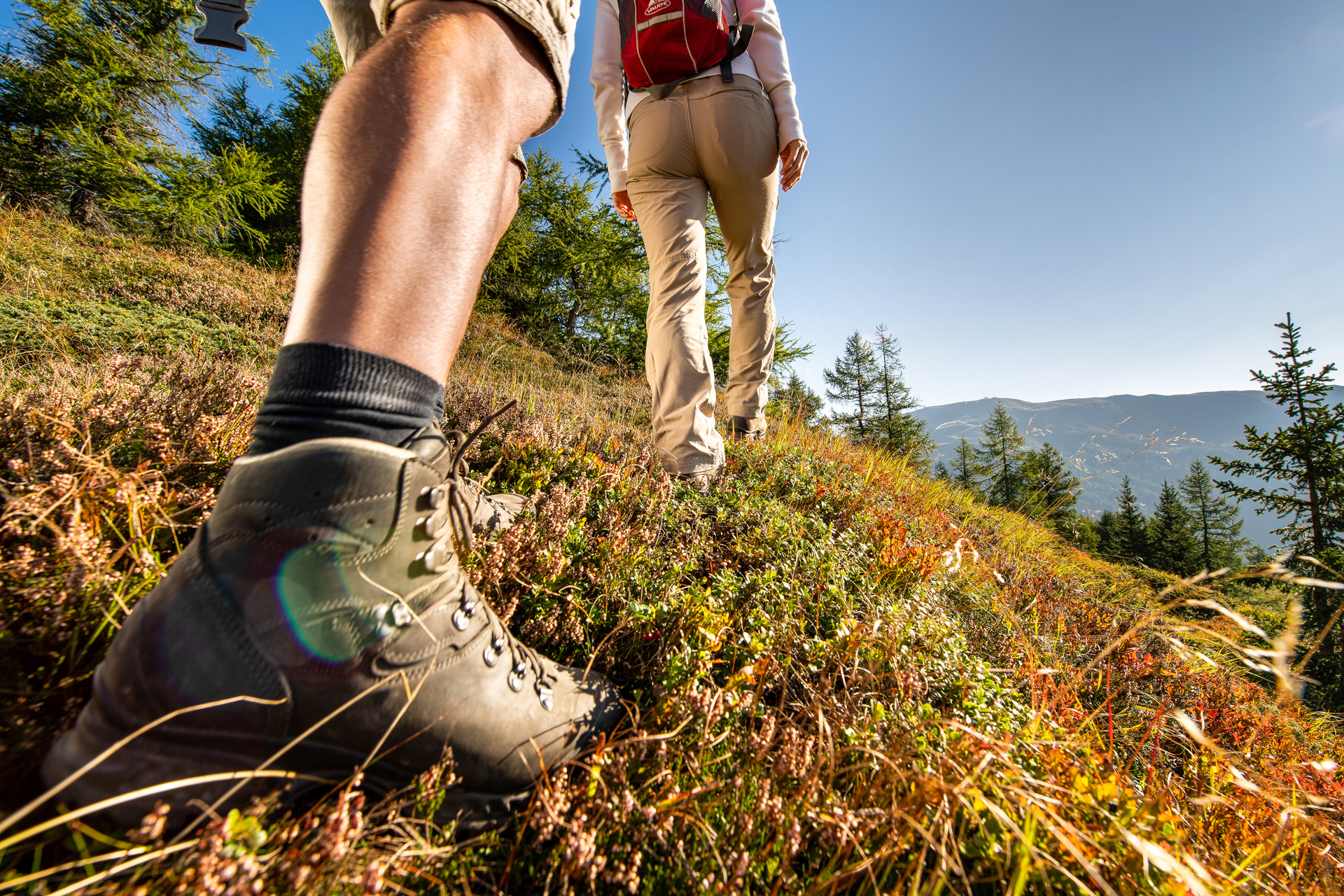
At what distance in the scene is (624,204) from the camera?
9.88 feet

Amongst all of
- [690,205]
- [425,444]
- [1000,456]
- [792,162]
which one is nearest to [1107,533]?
[1000,456]

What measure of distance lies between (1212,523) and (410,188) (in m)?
55.3

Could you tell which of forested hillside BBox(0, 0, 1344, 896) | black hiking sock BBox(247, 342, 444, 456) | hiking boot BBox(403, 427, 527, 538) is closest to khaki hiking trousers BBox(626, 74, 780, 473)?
forested hillside BBox(0, 0, 1344, 896)

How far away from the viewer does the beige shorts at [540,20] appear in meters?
0.91

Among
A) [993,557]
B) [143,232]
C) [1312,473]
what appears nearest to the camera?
[993,557]

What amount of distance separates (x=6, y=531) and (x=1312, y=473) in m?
28.2

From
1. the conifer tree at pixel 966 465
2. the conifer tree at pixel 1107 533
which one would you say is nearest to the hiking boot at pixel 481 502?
the conifer tree at pixel 1107 533

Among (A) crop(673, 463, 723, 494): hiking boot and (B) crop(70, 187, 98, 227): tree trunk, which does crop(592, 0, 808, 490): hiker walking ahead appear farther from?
(B) crop(70, 187, 98, 227): tree trunk

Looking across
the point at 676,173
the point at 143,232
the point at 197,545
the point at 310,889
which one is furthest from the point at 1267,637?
the point at 143,232

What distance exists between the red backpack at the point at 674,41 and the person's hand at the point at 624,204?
0.54 m

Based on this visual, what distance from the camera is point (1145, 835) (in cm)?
85

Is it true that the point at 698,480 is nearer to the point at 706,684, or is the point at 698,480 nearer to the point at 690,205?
the point at 706,684

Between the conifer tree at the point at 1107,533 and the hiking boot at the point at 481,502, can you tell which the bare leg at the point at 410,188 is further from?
the conifer tree at the point at 1107,533

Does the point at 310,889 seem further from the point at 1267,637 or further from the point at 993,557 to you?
the point at 993,557
